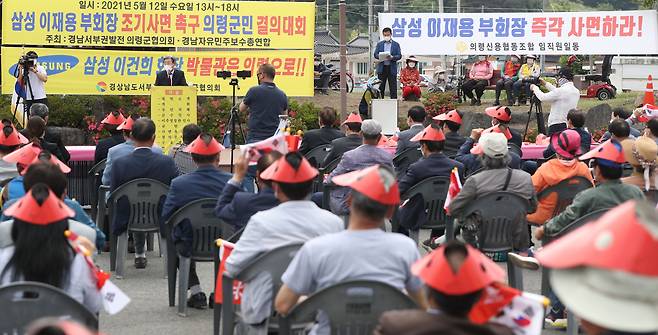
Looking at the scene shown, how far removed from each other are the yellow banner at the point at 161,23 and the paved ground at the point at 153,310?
9.09 metres

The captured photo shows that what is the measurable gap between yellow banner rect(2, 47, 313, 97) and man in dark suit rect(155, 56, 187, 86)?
3.21 ft

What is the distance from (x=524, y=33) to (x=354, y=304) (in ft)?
62.5

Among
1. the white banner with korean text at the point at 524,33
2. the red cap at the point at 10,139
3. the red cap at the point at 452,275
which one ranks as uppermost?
the white banner with korean text at the point at 524,33

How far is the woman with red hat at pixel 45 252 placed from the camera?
16.9 ft

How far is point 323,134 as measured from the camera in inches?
525

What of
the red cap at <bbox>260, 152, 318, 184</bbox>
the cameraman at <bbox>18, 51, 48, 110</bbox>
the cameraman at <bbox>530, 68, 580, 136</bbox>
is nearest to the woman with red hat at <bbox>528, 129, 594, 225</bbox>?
the red cap at <bbox>260, 152, 318, 184</bbox>

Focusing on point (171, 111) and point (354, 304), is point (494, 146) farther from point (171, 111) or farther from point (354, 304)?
point (171, 111)

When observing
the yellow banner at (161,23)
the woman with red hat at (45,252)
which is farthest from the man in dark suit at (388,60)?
the woman with red hat at (45,252)

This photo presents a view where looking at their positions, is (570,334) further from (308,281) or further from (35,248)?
(35,248)

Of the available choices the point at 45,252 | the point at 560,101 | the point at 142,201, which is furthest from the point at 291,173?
the point at 560,101

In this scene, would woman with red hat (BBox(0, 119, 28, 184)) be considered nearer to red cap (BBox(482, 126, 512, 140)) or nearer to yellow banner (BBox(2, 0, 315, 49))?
red cap (BBox(482, 126, 512, 140))

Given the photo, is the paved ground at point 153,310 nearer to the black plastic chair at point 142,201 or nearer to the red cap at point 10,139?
the black plastic chair at point 142,201

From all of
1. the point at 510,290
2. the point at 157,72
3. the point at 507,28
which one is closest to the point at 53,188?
the point at 510,290

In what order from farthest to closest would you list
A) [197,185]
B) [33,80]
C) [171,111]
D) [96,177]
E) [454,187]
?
[171,111]
[33,80]
[96,177]
[454,187]
[197,185]
